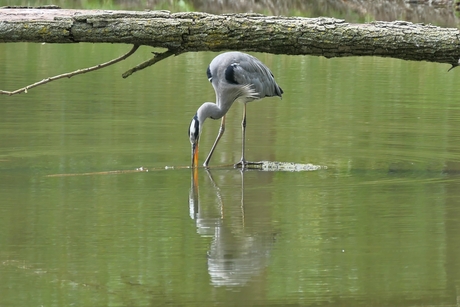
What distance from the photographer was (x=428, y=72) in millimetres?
19812

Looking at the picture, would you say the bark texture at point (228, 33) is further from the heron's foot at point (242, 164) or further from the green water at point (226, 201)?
the heron's foot at point (242, 164)

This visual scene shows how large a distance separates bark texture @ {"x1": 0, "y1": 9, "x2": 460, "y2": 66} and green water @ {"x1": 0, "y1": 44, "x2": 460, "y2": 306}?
1259mm

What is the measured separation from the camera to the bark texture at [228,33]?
926 cm

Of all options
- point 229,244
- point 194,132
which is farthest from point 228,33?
point 229,244

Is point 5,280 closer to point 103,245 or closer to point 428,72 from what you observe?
point 103,245

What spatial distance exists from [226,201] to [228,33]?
56.8 inches

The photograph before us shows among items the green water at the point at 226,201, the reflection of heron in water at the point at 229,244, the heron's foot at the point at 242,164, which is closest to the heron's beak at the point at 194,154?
the green water at the point at 226,201

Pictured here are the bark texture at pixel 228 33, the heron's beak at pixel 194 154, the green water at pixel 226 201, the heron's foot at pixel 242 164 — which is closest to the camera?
the green water at pixel 226 201

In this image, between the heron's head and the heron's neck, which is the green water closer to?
the heron's head

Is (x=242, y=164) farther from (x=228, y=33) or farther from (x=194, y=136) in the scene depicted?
(x=228, y=33)

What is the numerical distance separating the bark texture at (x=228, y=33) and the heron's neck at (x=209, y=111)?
167cm

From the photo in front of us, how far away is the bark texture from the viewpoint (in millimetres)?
9258

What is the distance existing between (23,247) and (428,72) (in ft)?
44.6

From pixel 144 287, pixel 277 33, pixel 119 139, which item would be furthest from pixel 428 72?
pixel 144 287
